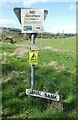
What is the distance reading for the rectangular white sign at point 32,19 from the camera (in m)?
7.48

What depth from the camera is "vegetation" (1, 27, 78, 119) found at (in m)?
7.10

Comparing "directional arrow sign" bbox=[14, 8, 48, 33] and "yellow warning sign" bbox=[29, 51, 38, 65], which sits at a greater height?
"directional arrow sign" bbox=[14, 8, 48, 33]

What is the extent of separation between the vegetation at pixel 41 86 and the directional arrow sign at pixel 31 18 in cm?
150

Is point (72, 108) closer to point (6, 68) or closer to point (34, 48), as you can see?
point (34, 48)

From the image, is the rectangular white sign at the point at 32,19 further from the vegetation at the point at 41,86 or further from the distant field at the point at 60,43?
the distant field at the point at 60,43

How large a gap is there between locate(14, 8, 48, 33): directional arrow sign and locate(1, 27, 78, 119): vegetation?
1.50 meters

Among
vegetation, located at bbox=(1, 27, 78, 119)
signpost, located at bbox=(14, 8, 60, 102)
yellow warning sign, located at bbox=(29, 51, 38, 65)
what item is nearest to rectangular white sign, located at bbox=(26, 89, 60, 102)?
signpost, located at bbox=(14, 8, 60, 102)

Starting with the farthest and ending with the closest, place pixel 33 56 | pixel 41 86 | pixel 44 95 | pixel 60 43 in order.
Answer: pixel 60 43 < pixel 41 86 < pixel 33 56 < pixel 44 95

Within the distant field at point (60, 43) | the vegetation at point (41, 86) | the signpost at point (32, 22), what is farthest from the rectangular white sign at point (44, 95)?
the distant field at point (60, 43)

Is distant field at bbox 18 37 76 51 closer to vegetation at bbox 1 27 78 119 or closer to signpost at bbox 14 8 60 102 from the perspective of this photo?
vegetation at bbox 1 27 78 119

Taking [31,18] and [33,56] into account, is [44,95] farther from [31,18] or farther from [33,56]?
[31,18]

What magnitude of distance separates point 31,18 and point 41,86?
1769 mm

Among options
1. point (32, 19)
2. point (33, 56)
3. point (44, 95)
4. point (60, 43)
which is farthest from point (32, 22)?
point (60, 43)

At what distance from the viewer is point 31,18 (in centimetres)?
753
